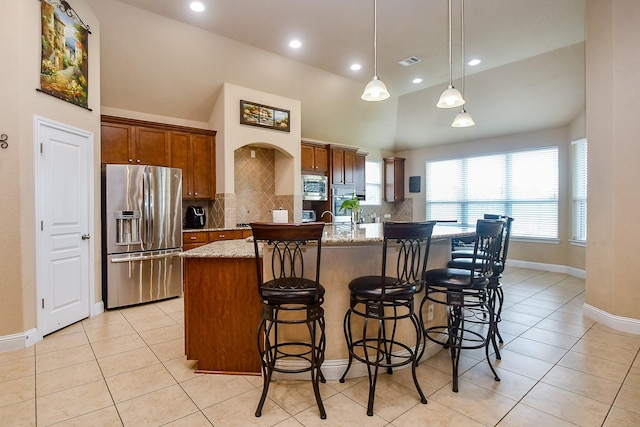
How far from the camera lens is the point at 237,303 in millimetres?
2418

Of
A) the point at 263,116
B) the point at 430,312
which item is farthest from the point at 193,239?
the point at 430,312

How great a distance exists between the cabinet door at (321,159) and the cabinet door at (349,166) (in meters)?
0.52

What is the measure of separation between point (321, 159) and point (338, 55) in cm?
214

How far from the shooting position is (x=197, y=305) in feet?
8.00

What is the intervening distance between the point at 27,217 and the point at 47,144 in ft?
2.42

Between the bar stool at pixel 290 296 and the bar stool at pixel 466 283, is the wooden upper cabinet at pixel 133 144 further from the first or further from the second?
the bar stool at pixel 466 283

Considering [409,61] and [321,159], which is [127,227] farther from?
[409,61]

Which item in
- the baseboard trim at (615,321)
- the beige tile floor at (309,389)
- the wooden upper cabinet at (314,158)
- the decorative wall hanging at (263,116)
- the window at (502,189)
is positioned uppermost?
the decorative wall hanging at (263,116)

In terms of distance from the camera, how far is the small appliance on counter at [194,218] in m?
5.07

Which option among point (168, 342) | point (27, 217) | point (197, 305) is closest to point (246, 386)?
point (197, 305)

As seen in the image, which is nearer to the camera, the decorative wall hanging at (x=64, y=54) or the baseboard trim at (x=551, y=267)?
the decorative wall hanging at (x=64, y=54)

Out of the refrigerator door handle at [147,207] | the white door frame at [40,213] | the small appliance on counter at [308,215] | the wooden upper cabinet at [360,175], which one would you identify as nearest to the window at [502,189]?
the wooden upper cabinet at [360,175]

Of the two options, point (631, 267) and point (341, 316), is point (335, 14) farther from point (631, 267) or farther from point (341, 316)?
point (631, 267)

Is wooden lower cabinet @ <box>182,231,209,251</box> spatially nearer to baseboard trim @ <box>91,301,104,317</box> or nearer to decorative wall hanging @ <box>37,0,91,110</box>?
baseboard trim @ <box>91,301,104,317</box>
